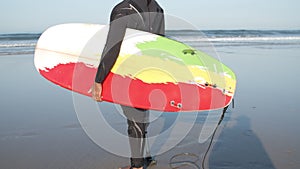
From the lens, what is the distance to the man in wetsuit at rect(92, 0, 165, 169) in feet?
7.31

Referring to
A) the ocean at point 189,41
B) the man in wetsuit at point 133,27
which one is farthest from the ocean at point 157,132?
the ocean at point 189,41

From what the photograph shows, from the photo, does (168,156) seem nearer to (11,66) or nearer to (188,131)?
(188,131)

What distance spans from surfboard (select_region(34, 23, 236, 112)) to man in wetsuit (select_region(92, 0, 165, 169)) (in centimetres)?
9

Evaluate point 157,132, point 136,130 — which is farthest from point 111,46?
point 157,132

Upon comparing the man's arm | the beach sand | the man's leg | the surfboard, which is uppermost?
the man's arm

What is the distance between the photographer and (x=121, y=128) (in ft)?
13.1

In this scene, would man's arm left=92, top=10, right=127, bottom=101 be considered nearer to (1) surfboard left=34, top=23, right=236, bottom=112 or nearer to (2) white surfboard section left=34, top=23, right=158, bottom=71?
(1) surfboard left=34, top=23, right=236, bottom=112

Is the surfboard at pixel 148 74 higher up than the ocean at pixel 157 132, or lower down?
higher up

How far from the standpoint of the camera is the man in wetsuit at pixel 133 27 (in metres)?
2.23

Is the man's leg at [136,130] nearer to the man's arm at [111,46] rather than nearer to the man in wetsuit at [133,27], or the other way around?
the man in wetsuit at [133,27]

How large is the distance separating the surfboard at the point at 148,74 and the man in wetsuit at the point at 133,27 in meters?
0.09

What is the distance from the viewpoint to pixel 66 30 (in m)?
3.31

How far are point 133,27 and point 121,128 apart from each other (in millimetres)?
1961

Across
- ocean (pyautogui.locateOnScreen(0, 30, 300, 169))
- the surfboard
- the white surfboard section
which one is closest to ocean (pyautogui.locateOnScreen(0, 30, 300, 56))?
ocean (pyautogui.locateOnScreen(0, 30, 300, 169))
